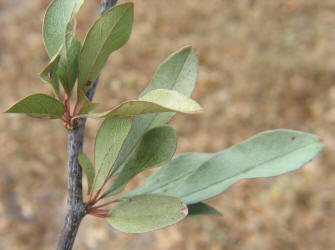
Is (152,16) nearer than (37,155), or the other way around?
(37,155)

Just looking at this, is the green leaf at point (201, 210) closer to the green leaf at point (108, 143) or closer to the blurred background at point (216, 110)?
the green leaf at point (108, 143)

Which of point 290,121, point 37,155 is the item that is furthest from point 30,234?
point 290,121

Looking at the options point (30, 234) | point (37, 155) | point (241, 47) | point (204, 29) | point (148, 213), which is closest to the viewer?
point (148, 213)

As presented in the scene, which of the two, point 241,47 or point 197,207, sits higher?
point 197,207

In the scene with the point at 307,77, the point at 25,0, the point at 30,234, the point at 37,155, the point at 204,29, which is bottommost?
the point at 30,234

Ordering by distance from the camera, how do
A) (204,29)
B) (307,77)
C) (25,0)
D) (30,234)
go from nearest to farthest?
(30,234), (307,77), (204,29), (25,0)

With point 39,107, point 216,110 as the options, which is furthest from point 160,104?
point 216,110

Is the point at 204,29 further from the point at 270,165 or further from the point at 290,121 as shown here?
the point at 270,165
